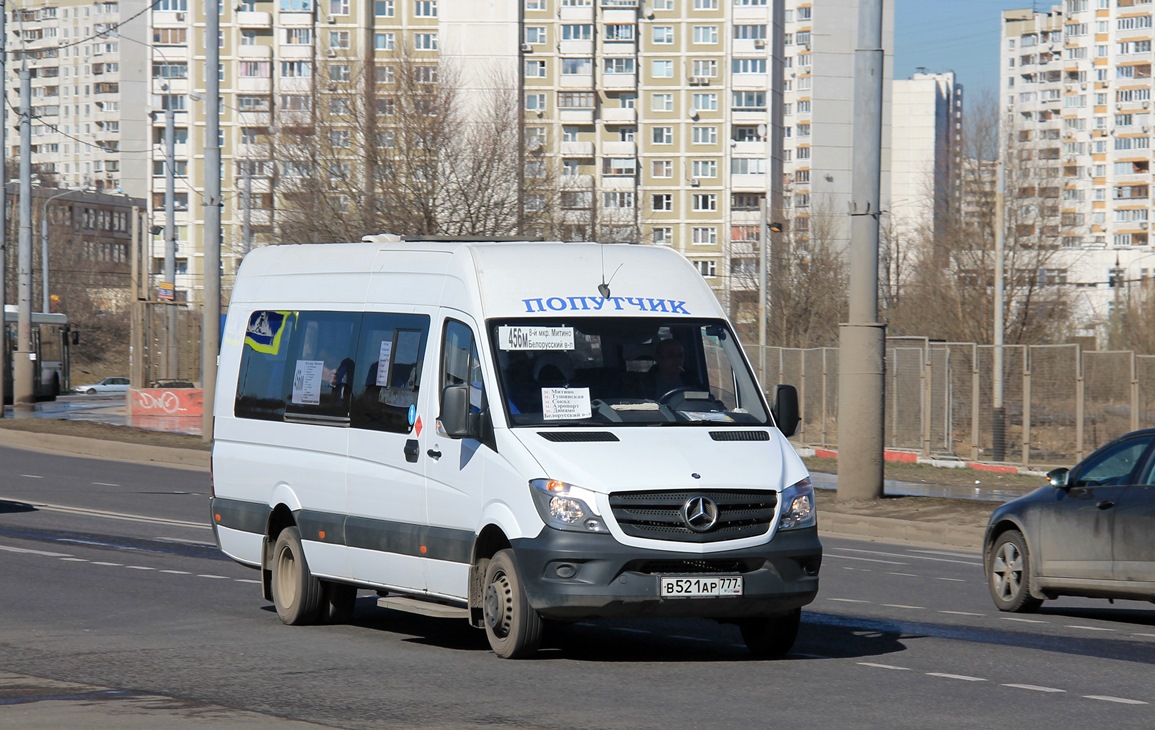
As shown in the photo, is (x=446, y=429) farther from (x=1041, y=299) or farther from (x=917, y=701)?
(x=1041, y=299)

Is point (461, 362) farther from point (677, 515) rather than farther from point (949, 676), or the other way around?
point (949, 676)

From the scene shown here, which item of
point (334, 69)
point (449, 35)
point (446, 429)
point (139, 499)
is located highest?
point (449, 35)

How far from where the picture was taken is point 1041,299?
56875 millimetres

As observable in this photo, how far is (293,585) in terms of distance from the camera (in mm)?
12008

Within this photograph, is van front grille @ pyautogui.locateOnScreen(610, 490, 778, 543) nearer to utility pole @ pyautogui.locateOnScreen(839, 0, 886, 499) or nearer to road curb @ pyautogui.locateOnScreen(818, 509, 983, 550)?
road curb @ pyautogui.locateOnScreen(818, 509, 983, 550)

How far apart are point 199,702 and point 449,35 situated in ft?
317

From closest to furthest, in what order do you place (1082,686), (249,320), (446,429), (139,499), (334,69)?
(1082,686)
(446,429)
(249,320)
(139,499)
(334,69)

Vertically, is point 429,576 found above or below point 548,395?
below

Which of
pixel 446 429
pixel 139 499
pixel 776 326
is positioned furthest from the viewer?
pixel 776 326

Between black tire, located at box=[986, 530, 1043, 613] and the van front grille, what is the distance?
493 cm

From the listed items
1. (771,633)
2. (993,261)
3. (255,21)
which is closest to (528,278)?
(771,633)

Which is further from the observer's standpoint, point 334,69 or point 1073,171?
point 1073,171

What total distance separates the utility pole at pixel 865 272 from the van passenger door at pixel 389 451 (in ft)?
42.2

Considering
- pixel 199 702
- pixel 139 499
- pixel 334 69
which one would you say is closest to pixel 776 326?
pixel 334 69
